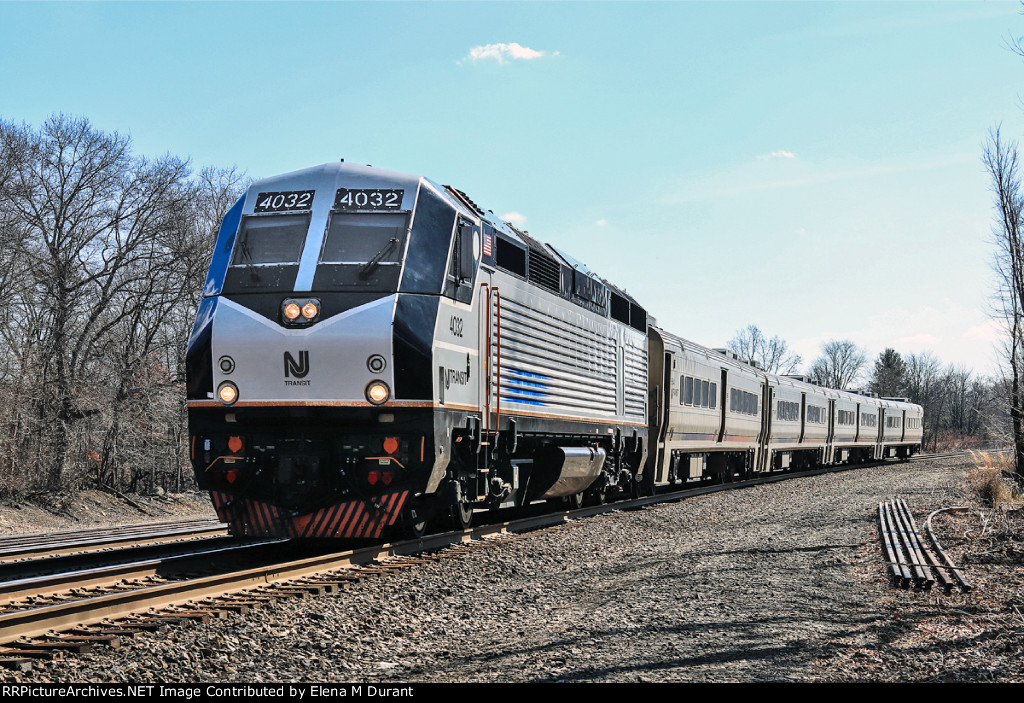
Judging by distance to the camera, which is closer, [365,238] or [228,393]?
[228,393]

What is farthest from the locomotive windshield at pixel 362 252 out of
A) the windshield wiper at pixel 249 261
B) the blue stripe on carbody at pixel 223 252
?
the blue stripe on carbody at pixel 223 252

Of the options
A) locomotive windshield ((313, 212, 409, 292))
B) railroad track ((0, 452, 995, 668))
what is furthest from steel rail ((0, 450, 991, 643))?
locomotive windshield ((313, 212, 409, 292))

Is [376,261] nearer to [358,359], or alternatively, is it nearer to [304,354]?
[358,359]

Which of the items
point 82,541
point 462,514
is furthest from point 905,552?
point 82,541

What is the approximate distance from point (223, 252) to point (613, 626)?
19.5ft

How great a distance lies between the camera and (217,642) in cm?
663

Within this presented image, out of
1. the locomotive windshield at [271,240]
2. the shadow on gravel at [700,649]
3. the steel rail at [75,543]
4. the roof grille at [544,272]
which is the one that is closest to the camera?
the shadow on gravel at [700,649]

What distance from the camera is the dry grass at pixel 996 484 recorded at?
676 inches

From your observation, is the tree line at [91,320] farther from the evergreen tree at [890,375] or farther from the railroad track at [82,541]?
the evergreen tree at [890,375]

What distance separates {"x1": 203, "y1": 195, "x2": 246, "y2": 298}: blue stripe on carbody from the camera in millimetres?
10344

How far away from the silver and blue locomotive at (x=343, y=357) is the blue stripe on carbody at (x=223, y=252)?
0.02 meters

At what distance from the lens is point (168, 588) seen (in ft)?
25.3

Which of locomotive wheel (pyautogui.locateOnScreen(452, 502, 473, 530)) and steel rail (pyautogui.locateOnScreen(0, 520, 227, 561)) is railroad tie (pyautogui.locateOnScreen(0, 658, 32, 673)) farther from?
locomotive wheel (pyautogui.locateOnScreen(452, 502, 473, 530))

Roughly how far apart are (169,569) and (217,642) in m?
2.96
